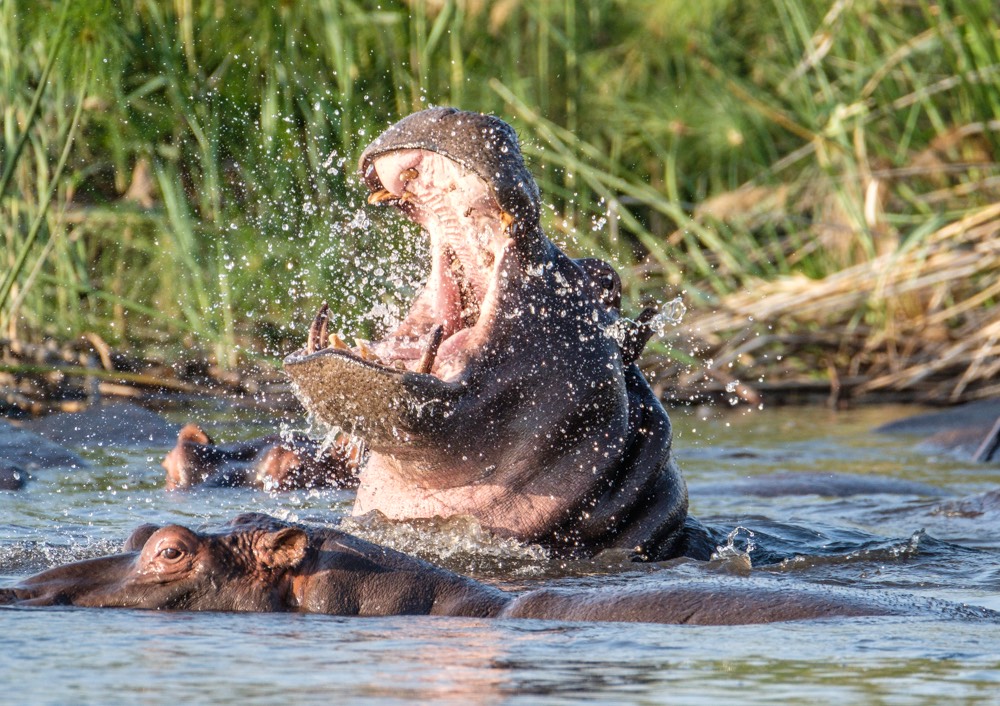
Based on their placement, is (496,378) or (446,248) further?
(446,248)

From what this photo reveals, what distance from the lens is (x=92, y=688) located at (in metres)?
2.66

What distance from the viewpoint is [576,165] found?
774 cm

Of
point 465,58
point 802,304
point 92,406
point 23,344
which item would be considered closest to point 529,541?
point 92,406

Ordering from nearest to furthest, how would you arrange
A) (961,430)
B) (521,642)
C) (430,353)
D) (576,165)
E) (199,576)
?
1. (521,642)
2. (199,576)
3. (430,353)
4. (961,430)
5. (576,165)

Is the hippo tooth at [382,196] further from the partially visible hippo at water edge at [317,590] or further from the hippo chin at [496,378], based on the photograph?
the partially visible hippo at water edge at [317,590]

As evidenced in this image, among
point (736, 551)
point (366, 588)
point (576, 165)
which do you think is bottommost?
point (736, 551)

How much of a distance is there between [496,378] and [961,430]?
13.0 feet

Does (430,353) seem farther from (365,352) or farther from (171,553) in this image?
(171,553)

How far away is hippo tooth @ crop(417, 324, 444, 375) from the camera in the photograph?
3643 millimetres

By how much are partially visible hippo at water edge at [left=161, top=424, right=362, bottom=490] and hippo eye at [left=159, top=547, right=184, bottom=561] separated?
6.13 feet

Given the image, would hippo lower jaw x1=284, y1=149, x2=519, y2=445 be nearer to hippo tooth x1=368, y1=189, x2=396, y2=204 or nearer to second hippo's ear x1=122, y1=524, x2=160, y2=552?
hippo tooth x1=368, y1=189, x2=396, y2=204

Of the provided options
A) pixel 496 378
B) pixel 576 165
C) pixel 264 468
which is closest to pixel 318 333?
pixel 496 378

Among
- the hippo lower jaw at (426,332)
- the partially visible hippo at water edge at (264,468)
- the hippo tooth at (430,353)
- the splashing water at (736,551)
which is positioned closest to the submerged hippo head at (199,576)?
the hippo lower jaw at (426,332)

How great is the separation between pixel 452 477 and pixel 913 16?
A: 7.42 metres
